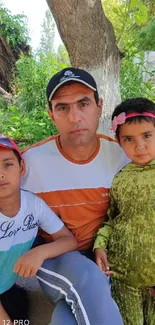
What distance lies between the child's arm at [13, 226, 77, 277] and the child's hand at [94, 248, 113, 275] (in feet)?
0.45

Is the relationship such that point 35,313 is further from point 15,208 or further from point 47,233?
point 15,208

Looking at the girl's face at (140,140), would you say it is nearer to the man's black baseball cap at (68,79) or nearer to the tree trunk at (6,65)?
the man's black baseball cap at (68,79)

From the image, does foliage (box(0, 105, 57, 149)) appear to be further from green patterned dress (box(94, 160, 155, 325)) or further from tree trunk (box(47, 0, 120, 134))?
green patterned dress (box(94, 160, 155, 325))

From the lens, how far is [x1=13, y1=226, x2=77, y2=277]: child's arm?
1616mm

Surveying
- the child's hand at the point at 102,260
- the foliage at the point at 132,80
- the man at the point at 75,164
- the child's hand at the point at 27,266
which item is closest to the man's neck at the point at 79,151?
the man at the point at 75,164

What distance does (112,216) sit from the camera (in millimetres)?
2061

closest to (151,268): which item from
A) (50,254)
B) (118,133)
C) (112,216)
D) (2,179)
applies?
(112,216)

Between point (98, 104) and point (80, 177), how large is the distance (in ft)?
1.58

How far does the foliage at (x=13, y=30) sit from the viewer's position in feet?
33.8

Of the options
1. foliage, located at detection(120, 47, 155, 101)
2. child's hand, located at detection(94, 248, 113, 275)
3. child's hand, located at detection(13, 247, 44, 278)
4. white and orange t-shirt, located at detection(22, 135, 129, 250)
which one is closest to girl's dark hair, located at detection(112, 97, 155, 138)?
white and orange t-shirt, located at detection(22, 135, 129, 250)

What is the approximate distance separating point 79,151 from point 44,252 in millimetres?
641

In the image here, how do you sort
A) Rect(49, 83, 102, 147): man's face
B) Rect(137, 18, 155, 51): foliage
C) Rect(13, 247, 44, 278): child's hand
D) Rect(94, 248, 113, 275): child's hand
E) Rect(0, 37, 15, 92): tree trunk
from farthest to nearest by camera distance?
Rect(137, 18, 155, 51): foliage < Rect(0, 37, 15, 92): tree trunk < Rect(49, 83, 102, 147): man's face < Rect(94, 248, 113, 275): child's hand < Rect(13, 247, 44, 278): child's hand

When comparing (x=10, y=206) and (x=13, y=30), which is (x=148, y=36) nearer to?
(x=13, y=30)

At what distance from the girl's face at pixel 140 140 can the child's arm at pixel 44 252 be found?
0.59 meters
